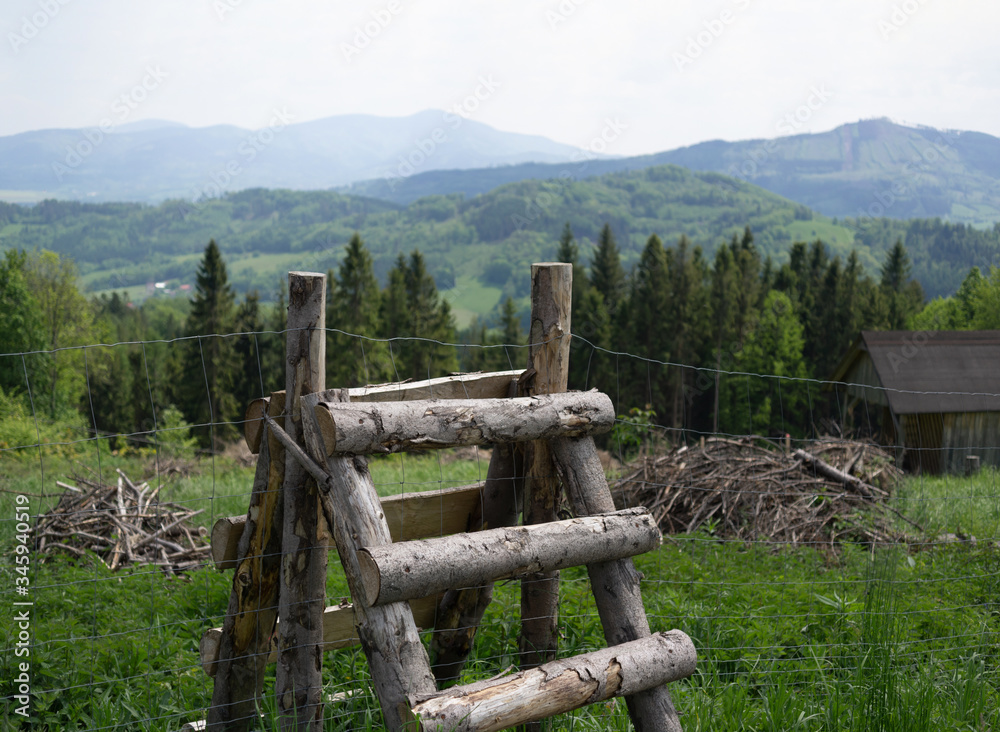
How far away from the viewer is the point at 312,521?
3107 mm

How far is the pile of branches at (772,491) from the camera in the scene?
7.50 m

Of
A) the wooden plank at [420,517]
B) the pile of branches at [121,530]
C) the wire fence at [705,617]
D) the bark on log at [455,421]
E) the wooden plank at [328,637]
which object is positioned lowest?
the pile of branches at [121,530]

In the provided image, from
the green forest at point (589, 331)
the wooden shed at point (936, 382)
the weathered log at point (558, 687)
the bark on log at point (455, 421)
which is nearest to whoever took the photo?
the weathered log at point (558, 687)

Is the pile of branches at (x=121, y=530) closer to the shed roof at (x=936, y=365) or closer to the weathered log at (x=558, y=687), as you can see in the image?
the weathered log at (x=558, y=687)

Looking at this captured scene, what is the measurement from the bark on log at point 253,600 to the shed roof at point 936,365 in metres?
25.1

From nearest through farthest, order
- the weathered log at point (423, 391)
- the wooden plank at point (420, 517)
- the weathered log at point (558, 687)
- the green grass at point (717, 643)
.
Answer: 1. the weathered log at point (558, 687)
2. the weathered log at point (423, 391)
3. the wooden plank at point (420, 517)
4. the green grass at point (717, 643)

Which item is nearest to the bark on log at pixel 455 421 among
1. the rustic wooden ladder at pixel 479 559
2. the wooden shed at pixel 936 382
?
the rustic wooden ladder at pixel 479 559

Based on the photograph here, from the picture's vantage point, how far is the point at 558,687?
2.65 metres

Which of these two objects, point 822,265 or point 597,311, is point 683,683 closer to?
point 597,311

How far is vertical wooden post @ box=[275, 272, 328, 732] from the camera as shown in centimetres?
299

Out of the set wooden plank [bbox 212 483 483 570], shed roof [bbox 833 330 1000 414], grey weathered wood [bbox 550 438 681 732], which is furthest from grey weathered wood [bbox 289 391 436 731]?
shed roof [bbox 833 330 1000 414]

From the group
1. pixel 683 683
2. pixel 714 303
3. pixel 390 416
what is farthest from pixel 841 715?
pixel 714 303

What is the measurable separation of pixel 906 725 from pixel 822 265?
7315 centimetres

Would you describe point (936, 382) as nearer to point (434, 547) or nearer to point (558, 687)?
point (558, 687)
